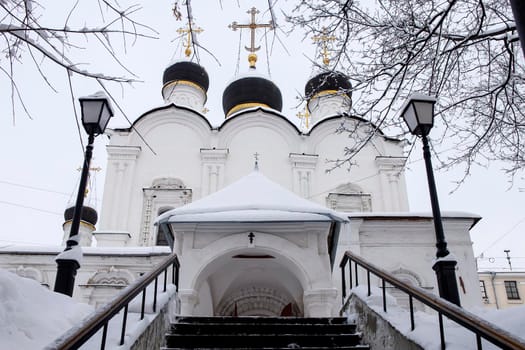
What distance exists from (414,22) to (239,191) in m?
4.50

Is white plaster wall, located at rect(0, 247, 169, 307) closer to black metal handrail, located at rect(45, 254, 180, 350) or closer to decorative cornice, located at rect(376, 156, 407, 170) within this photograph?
decorative cornice, located at rect(376, 156, 407, 170)

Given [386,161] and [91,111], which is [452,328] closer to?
[91,111]

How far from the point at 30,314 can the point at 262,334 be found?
2.61 metres

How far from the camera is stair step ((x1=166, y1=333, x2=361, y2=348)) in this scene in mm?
5449

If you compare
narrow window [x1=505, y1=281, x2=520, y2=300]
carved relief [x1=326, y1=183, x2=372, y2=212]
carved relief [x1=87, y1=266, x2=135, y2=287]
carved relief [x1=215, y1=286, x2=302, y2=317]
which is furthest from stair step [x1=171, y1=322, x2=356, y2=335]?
narrow window [x1=505, y1=281, x2=520, y2=300]

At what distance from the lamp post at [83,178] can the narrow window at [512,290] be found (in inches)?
1610

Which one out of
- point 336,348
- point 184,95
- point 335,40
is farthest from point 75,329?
point 184,95

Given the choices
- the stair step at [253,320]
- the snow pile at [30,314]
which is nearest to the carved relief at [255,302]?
the stair step at [253,320]

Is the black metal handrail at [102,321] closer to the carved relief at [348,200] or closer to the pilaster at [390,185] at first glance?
the carved relief at [348,200]

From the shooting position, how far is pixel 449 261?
5.72 m

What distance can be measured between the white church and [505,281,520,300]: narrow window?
27.1 metres

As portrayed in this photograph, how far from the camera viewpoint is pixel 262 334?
5742mm

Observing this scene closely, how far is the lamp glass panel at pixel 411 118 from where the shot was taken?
6.53m

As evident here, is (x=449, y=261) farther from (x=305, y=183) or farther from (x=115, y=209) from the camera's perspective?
(x=115, y=209)
